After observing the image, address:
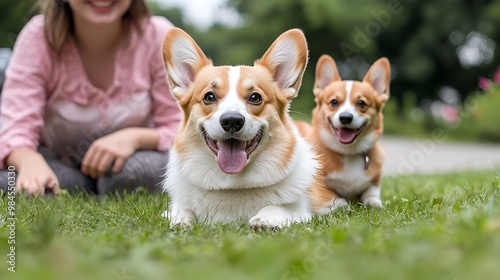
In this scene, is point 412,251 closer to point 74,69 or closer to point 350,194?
point 350,194

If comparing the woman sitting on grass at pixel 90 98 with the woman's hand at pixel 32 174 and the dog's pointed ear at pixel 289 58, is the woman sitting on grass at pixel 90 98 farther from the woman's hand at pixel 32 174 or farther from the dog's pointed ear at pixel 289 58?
the dog's pointed ear at pixel 289 58

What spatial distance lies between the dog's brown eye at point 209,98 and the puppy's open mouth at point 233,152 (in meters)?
0.14

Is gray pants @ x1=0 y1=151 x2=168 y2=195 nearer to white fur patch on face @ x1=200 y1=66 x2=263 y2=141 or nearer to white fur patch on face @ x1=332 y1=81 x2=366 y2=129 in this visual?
white fur patch on face @ x1=332 y1=81 x2=366 y2=129

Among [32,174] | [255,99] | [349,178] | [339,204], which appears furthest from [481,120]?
[255,99]

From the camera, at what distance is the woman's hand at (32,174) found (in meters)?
3.39

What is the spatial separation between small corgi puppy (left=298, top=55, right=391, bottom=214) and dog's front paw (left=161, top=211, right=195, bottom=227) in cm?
94

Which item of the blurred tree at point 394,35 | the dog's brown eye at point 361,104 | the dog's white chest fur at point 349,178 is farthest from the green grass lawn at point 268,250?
the blurred tree at point 394,35

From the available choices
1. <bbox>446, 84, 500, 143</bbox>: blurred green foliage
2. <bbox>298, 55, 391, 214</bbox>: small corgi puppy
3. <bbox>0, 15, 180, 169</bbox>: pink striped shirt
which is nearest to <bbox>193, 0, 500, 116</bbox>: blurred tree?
<bbox>446, 84, 500, 143</bbox>: blurred green foliage

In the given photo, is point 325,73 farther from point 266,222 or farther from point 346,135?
point 266,222

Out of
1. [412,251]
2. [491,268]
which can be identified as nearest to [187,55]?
[412,251]

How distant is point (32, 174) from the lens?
3459 mm

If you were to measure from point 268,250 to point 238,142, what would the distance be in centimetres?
90

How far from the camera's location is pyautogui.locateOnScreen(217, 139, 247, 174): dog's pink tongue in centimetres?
259

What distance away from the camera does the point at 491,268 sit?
1.55 meters
